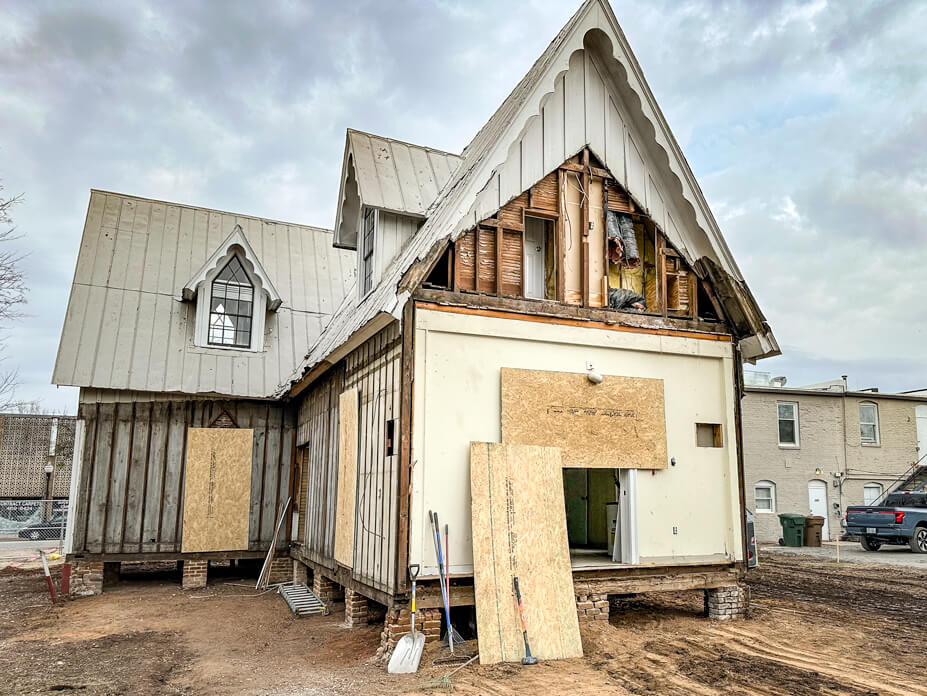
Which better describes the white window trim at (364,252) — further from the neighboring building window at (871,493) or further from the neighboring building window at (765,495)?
the neighboring building window at (871,493)

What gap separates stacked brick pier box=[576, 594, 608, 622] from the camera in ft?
30.8

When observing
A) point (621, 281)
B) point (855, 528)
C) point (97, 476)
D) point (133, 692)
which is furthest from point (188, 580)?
point (855, 528)

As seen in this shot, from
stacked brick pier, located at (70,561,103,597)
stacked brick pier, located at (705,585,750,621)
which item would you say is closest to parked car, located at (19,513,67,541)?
stacked brick pier, located at (70,561,103,597)

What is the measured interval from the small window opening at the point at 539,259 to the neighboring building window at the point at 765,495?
19.1 m

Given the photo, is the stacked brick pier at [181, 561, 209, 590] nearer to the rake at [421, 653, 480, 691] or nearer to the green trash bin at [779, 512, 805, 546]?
the rake at [421, 653, 480, 691]

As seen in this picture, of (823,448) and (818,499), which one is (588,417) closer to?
(823,448)

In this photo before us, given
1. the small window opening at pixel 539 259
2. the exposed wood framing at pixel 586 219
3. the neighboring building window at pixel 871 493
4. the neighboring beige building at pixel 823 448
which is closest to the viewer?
the exposed wood framing at pixel 586 219

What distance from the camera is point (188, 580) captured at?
575 inches

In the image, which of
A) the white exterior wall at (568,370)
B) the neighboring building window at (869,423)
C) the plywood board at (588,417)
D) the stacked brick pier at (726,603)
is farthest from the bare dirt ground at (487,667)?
the neighboring building window at (869,423)

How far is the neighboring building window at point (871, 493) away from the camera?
27.2 metres

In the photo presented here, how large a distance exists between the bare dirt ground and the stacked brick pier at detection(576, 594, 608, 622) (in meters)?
0.21

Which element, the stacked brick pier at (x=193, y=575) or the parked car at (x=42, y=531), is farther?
the parked car at (x=42, y=531)

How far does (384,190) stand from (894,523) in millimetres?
18212

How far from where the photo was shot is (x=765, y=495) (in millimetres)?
26234
